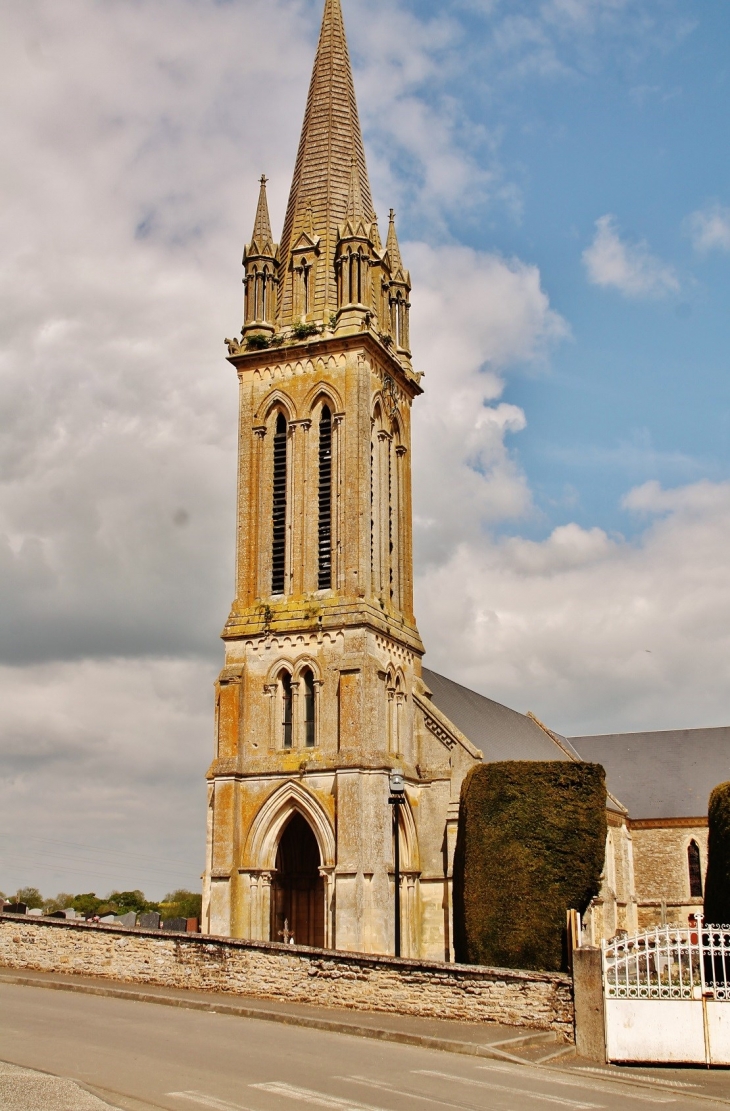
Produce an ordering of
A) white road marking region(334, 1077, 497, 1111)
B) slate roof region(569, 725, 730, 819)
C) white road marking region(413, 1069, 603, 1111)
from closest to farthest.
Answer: white road marking region(334, 1077, 497, 1111)
white road marking region(413, 1069, 603, 1111)
slate roof region(569, 725, 730, 819)

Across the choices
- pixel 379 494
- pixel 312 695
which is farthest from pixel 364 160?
pixel 312 695

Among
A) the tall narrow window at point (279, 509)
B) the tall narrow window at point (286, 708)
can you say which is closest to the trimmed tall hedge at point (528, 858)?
the tall narrow window at point (286, 708)

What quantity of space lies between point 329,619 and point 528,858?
1159 centimetres

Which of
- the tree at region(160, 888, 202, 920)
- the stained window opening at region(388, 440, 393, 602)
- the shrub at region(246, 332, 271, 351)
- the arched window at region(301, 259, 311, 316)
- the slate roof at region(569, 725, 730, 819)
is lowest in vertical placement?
the tree at region(160, 888, 202, 920)

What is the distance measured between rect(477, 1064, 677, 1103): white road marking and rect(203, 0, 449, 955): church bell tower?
14.6 m

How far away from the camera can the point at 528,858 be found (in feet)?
71.0

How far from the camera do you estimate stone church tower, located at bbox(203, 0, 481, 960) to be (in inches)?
1193

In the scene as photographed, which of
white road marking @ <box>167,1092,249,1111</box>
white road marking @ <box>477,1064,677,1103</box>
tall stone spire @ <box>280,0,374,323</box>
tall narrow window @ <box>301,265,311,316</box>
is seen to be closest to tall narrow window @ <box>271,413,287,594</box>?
tall narrow window @ <box>301,265,311,316</box>

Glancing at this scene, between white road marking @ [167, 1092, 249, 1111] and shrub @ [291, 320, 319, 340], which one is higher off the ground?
shrub @ [291, 320, 319, 340]

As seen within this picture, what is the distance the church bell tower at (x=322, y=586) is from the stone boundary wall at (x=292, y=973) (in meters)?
8.65

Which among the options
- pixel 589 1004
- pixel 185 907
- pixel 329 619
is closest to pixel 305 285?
pixel 329 619

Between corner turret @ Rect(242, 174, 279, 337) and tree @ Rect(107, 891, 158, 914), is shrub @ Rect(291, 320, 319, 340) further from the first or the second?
tree @ Rect(107, 891, 158, 914)

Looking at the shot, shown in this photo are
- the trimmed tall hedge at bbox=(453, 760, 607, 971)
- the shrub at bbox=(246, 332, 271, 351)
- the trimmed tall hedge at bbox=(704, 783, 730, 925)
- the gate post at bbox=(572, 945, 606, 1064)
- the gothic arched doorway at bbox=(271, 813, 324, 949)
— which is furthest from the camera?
the shrub at bbox=(246, 332, 271, 351)

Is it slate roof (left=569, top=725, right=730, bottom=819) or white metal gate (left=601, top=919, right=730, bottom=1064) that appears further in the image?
slate roof (left=569, top=725, right=730, bottom=819)
